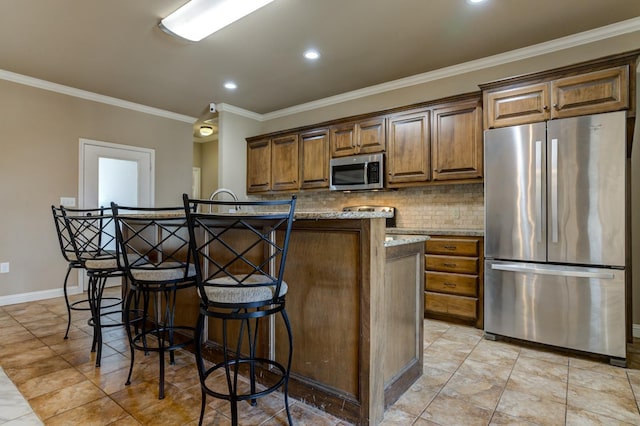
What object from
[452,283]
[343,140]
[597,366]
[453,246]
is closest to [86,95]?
A: [343,140]

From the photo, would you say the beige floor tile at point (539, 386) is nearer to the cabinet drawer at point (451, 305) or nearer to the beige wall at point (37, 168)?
the cabinet drawer at point (451, 305)

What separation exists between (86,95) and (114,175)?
42.9 inches

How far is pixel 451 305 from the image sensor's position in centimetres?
323

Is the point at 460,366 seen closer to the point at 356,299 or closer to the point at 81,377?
the point at 356,299

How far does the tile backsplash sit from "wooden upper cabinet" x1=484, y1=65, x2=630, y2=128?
91 centimetres

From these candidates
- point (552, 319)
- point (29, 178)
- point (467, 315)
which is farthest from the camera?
point (29, 178)

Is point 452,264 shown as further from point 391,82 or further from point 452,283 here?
point 391,82

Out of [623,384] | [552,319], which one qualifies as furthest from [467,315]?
[623,384]

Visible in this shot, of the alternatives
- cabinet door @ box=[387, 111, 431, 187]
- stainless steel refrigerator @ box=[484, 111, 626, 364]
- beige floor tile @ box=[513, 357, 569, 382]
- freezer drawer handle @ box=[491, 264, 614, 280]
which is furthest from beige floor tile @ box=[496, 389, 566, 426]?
cabinet door @ box=[387, 111, 431, 187]

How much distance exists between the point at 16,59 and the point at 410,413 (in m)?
4.85

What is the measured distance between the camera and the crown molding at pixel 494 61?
2854mm

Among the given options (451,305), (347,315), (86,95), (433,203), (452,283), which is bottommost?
(451,305)

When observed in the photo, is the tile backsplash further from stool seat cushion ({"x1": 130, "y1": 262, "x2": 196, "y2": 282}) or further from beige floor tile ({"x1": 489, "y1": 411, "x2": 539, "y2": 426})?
stool seat cushion ({"x1": 130, "y1": 262, "x2": 196, "y2": 282})

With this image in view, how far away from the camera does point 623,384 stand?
208cm
